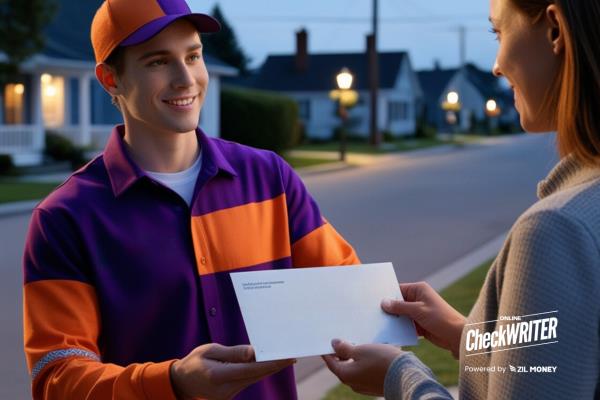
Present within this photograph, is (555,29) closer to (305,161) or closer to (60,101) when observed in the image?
(60,101)

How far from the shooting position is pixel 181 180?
2.74 m

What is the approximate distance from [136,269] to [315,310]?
0.50m

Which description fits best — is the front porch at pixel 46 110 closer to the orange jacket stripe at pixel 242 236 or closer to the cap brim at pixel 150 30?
the orange jacket stripe at pixel 242 236

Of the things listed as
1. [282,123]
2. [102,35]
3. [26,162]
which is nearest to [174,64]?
[102,35]

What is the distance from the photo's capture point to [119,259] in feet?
8.26

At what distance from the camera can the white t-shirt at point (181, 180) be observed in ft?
8.88

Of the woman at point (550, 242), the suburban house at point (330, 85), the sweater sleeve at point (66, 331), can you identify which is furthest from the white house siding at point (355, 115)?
the woman at point (550, 242)

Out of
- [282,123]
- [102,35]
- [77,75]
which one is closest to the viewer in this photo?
[102,35]

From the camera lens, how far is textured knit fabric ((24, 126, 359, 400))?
94.6 inches

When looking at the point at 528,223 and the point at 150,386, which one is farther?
the point at 150,386

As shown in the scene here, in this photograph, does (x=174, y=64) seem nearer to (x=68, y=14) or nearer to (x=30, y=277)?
(x=30, y=277)

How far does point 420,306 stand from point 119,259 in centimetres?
75

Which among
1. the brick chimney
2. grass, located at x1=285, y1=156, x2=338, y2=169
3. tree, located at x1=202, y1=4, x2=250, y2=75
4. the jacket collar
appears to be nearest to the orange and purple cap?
the jacket collar

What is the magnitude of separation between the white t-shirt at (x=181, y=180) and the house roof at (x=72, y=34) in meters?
28.2
